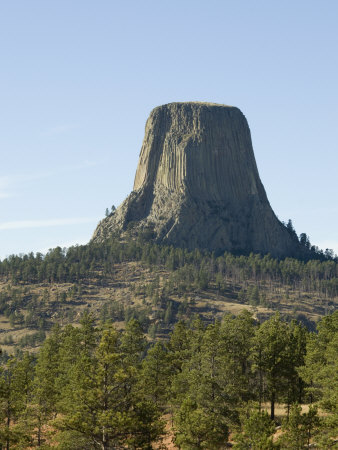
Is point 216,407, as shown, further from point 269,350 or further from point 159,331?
point 159,331

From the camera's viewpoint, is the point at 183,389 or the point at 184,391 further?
the point at 184,391

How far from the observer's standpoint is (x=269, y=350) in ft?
232

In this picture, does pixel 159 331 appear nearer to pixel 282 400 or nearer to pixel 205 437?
pixel 282 400

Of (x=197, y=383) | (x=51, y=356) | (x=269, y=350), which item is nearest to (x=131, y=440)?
(x=197, y=383)

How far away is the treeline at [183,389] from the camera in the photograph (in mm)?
48406

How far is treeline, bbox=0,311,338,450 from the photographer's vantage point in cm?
4841

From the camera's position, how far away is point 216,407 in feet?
210

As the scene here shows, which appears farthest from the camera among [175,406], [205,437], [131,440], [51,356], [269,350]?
[51,356]

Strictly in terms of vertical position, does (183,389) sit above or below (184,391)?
above

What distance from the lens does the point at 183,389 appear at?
75312 millimetres

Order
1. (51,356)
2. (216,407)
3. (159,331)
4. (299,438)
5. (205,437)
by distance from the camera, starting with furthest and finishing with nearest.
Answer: (159,331)
(51,356)
(216,407)
(205,437)
(299,438)

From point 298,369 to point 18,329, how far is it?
13571cm

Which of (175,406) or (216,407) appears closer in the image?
(216,407)

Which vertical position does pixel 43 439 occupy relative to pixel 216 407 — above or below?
below
